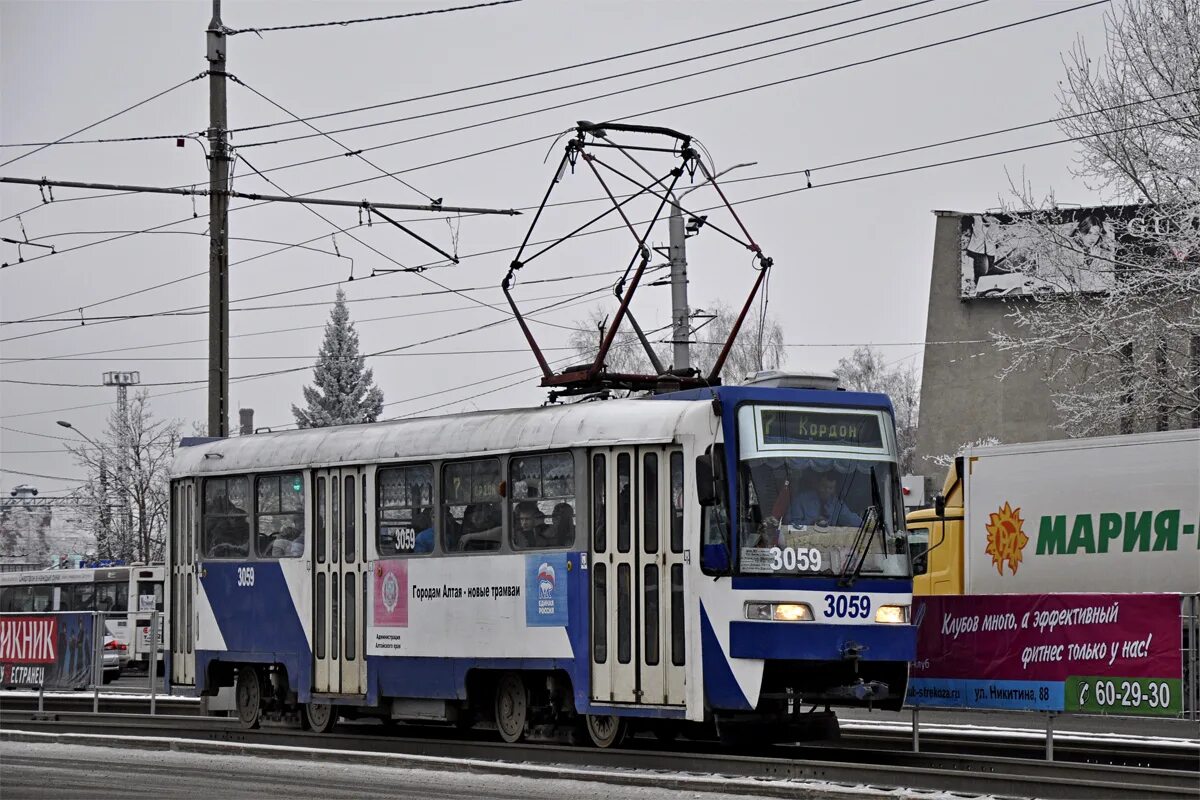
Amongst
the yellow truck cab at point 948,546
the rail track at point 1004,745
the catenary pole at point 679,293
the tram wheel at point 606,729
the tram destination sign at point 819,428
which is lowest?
the rail track at point 1004,745

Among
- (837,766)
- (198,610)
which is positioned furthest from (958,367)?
(837,766)

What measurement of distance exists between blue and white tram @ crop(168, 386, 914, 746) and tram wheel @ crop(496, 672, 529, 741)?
20mm

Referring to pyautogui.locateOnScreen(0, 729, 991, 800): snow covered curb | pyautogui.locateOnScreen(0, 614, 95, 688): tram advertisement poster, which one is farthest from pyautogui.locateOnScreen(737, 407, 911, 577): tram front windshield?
pyautogui.locateOnScreen(0, 614, 95, 688): tram advertisement poster

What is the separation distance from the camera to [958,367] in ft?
187

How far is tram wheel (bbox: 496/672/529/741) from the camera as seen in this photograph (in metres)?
16.4

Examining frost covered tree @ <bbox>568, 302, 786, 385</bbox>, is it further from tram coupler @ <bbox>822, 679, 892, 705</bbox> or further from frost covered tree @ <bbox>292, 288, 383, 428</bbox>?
tram coupler @ <bbox>822, 679, 892, 705</bbox>

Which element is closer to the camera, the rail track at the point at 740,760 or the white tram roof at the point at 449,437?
the rail track at the point at 740,760

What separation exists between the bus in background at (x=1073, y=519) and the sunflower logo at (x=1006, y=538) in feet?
0.04

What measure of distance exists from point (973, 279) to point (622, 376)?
41123mm

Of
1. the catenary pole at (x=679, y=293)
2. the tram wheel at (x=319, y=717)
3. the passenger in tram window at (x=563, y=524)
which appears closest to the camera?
the passenger in tram window at (x=563, y=524)

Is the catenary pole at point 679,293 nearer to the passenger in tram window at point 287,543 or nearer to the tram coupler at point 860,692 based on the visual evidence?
the passenger in tram window at point 287,543

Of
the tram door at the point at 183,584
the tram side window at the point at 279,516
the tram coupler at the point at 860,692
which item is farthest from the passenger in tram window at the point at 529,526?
the tram door at the point at 183,584

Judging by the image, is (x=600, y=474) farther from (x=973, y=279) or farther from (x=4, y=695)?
(x=973, y=279)

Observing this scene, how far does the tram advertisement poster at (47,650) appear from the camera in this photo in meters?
23.3
